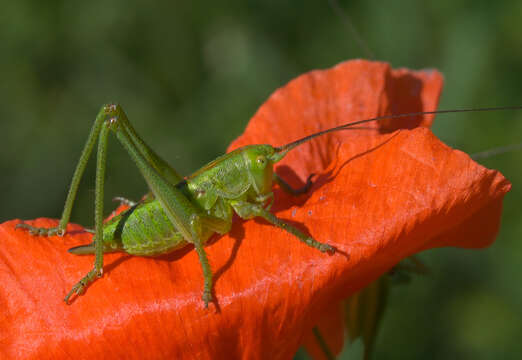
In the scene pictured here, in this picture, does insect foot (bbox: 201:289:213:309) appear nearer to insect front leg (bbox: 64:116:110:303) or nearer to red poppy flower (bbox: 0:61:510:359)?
red poppy flower (bbox: 0:61:510:359)

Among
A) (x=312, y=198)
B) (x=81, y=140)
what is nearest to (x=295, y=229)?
(x=312, y=198)

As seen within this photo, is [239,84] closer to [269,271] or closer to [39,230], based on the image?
[39,230]

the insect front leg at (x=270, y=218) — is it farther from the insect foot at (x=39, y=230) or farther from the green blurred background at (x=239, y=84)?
the green blurred background at (x=239, y=84)

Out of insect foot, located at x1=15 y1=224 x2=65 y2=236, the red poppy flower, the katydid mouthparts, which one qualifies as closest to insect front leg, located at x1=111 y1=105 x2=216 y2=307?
the katydid mouthparts

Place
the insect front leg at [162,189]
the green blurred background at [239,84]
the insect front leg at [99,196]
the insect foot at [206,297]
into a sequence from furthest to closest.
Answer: the green blurred background at [239,84] → the insect front leg at [162,189] → the insect front leg at [99,196] → the insect foot at [206,297]

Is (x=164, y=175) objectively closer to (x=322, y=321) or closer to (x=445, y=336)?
(x=322, y=321)

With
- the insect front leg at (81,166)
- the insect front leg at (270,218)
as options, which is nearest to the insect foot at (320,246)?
the insect front leg at (270,218)
